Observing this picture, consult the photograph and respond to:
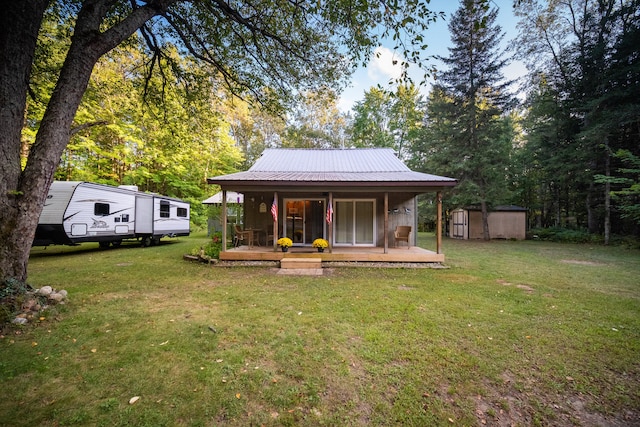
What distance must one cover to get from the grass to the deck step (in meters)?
2.00

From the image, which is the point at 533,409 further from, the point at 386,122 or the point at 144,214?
the point at 386,122

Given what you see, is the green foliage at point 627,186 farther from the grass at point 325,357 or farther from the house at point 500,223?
the grass at point 325,357

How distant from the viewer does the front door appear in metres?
10.0

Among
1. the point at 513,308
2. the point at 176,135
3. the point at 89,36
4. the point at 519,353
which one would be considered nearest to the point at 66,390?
the point at 519,353

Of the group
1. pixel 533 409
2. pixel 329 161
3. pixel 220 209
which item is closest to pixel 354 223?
pixel 329 161

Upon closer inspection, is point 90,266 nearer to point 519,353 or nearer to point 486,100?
point 519,353

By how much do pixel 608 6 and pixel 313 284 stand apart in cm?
2194

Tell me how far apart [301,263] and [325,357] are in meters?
4.73

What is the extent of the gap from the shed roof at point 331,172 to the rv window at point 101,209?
185 inches

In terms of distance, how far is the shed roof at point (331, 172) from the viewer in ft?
25.7

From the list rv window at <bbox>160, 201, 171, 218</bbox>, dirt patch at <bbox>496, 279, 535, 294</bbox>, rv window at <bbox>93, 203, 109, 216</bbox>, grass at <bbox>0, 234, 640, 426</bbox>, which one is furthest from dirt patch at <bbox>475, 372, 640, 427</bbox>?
rv window at <bbox>160, 201, 171, 218</bbox>

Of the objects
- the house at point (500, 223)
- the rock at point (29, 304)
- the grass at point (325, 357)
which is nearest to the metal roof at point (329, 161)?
the grass at point (325, 357)

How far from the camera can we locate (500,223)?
16875mm

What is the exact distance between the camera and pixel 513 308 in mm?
4348
